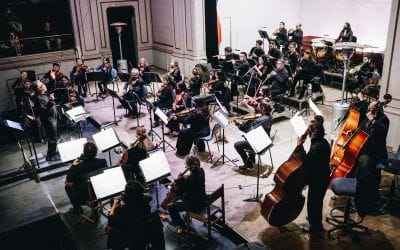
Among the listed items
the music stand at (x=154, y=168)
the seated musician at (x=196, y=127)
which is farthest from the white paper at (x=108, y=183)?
the seated musician at (x=196, y=127)

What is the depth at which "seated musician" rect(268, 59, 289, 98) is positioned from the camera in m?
9.35

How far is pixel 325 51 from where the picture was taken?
469 inches

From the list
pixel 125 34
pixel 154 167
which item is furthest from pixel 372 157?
pixel 125 34

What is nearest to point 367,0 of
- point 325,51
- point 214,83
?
point 325,51

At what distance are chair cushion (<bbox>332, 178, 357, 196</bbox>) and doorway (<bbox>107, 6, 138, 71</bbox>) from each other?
9.99 meters

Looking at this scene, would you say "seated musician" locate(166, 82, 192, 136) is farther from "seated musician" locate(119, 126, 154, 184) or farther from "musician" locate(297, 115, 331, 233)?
"musician" locate(297, 115, 331, 233)

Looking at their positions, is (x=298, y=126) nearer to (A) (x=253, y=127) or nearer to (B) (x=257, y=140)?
(B) (x=257, y=140)

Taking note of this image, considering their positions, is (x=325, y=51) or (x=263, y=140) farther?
(x=325, y=51)

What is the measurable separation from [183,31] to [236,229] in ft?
27.7

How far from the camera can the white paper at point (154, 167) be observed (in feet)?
17.1

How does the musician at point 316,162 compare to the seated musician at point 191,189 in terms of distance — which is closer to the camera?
the musician at point 316,162

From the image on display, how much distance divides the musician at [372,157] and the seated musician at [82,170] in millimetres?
3678

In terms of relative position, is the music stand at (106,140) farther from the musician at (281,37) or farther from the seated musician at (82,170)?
the musician at (281,37)

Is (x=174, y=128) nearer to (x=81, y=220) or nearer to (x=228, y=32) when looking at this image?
(x=81, y=220)
